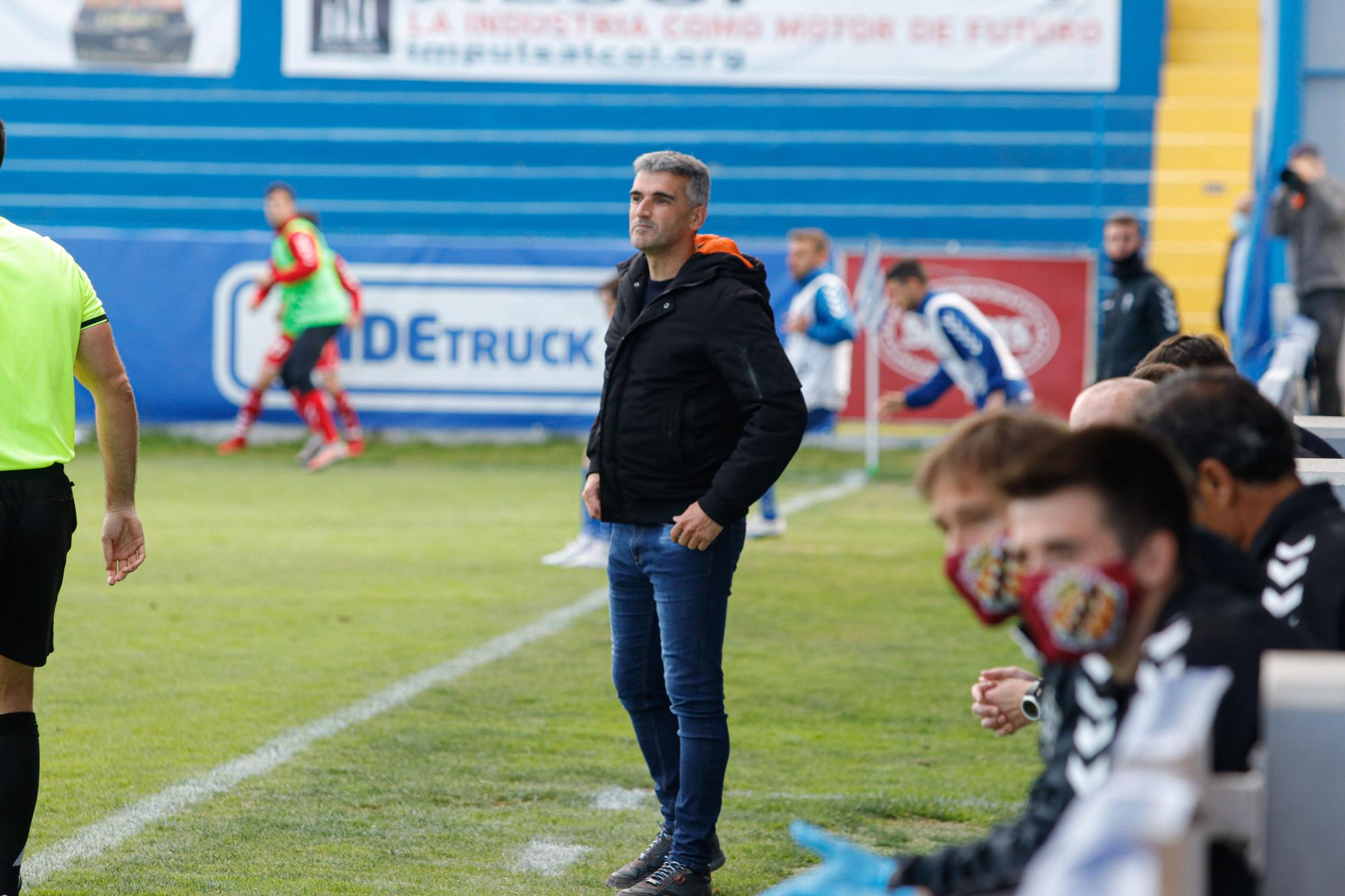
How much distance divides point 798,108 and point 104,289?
317 inches

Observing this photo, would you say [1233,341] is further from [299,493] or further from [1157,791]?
[1157,791]

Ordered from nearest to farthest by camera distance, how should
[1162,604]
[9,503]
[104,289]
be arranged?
[1162,604], [9,503], [104,289]

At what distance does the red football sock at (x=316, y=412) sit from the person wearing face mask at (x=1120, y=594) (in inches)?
523

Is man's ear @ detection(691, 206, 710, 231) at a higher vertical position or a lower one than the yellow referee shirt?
higher

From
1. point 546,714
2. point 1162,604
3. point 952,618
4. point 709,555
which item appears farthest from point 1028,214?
point 1162,604

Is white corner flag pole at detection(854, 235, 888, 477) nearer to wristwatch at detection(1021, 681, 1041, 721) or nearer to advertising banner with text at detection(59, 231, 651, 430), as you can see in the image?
advertising banner with text at detection(59, 231, 651, 430)

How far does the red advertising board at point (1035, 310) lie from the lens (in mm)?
15859

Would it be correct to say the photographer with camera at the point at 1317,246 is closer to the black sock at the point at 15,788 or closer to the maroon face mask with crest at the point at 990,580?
the black sock at the point at 15,788

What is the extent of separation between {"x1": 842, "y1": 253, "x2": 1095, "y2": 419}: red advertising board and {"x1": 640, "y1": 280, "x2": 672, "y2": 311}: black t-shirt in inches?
441

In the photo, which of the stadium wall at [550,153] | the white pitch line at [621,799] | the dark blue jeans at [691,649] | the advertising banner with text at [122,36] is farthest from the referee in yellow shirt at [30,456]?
the advertising banner with text at [122,36]

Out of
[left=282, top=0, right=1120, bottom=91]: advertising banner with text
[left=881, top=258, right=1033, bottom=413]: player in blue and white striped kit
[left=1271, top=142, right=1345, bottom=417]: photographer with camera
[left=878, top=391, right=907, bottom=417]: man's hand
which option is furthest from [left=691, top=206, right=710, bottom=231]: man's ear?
[left=282, top=0, right=1120, bottom=91]: advertising banner with text

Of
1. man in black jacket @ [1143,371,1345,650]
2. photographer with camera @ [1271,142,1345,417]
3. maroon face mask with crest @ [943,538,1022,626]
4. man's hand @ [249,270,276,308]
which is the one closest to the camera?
maroon face mask with crest @ [943,538,1022,626]

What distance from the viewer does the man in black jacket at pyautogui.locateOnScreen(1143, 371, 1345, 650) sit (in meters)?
2.71

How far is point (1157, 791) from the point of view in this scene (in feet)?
5.70
